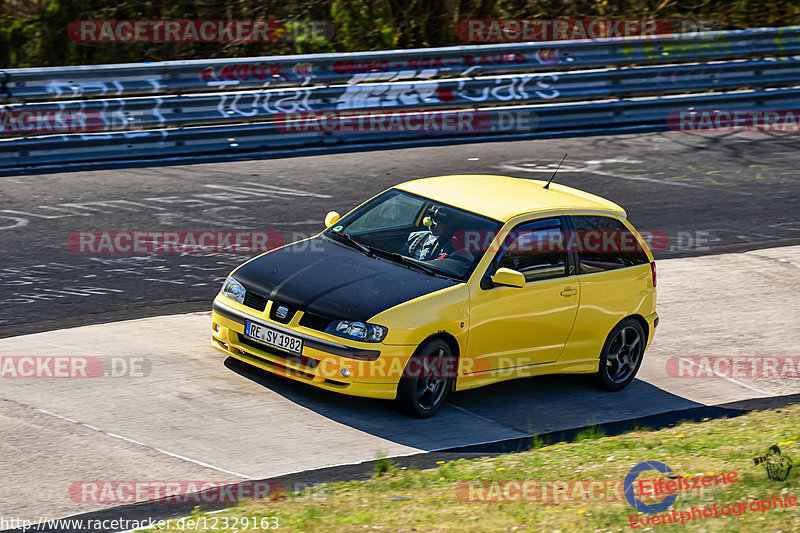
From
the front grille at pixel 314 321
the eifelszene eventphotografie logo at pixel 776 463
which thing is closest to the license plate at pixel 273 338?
the front grille at pixel 314 321

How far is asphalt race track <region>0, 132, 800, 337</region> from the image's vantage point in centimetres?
1019

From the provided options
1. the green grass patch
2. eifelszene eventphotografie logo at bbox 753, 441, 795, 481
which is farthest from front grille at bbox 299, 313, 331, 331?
eifelszene eventphotografie logo at bbox 753, 441, 795, 481

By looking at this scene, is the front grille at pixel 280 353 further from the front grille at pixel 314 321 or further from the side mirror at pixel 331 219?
Result: the side mirror at pixel 331 219

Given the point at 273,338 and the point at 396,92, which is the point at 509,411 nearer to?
the point at 273,338

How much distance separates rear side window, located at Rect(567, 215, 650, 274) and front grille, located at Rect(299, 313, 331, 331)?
2303 mm

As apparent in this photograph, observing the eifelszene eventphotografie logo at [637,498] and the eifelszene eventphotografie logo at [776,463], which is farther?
the eifelszene eventphotografie logo at [776,463]

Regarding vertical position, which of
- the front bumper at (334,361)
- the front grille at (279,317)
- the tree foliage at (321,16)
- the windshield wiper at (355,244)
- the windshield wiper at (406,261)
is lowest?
the front bumper at (334,361)

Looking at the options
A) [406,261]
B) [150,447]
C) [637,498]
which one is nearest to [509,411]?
[406,261]

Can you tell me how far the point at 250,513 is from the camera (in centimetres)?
574

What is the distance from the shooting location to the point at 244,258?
446 inches

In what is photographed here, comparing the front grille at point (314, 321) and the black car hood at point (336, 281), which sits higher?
the black car hood at point (336, 281)

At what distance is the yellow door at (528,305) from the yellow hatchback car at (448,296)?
1cm

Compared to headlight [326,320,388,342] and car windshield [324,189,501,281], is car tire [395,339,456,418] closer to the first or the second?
headlight [326,320,388,342]

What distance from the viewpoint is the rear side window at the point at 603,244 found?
8.72 metres
